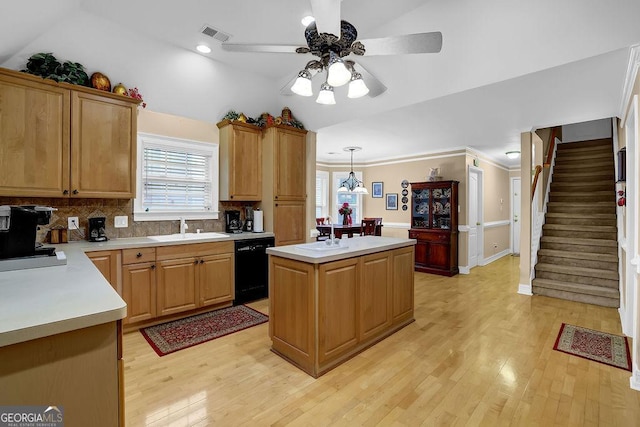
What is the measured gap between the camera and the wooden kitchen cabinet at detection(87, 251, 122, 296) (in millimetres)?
2801

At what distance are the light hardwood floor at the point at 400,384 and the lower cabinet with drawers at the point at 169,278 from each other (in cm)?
38

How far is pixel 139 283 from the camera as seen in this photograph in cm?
307

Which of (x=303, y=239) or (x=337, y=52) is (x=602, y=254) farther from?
(x=337, y=52)

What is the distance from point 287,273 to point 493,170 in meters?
6.68

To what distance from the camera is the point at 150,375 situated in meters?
2.31

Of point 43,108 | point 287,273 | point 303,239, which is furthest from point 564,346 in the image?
point 43,108

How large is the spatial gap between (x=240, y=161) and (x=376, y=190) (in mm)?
4296

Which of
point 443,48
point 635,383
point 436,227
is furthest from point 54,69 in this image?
point 436,227

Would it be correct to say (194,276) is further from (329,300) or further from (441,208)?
(441,208)

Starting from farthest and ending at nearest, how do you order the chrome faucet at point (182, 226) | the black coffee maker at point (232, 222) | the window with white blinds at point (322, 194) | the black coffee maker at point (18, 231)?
the window with white blinds at point (322, 194)
the black coffee maker at point (232, 222)
the chrome faucet at point (182, 226)
the black coffee maker at point (18, 231)

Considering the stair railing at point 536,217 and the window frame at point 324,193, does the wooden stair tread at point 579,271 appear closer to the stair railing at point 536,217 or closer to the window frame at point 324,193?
the stair railing at point 536,217

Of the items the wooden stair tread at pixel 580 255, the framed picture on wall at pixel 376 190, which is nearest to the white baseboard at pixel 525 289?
the wooden stair tread at pixel 580 255

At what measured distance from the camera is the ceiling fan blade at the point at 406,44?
73.5 inches

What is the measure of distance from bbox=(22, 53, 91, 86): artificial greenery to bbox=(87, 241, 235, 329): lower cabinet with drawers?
167 centimetres
